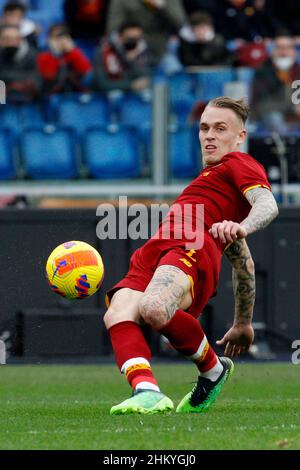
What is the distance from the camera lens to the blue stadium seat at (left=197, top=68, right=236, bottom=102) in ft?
47.2

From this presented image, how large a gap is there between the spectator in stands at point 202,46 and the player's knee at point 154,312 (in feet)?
31.9

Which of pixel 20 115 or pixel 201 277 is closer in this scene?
pixel 201 277

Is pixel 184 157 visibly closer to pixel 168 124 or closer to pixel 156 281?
pixel 168 124

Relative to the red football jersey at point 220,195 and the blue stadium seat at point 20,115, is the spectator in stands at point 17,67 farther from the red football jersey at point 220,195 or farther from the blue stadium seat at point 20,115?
the red football jersey at point 220,195

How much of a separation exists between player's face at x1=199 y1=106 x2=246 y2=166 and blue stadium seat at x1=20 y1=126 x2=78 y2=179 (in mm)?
7228

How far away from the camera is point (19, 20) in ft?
56.2

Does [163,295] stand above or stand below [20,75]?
below

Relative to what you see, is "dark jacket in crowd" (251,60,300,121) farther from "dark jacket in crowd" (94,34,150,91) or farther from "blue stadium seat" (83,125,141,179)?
"dark jacket in crowd" (94,34,150,91)

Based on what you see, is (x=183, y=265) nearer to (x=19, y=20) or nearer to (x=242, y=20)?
(x=19, y=20)

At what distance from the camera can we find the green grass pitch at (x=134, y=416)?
600cm

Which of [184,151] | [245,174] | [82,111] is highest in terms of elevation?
[245,174]

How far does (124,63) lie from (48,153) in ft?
6.08

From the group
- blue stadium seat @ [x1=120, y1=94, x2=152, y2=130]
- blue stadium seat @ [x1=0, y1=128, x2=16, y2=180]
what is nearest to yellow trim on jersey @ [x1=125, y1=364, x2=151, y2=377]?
blue stadium seat @ [x1=0, y1=128, x2=16, y2=180]

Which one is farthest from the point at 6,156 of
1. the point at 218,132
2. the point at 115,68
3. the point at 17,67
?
the point at 218,132
